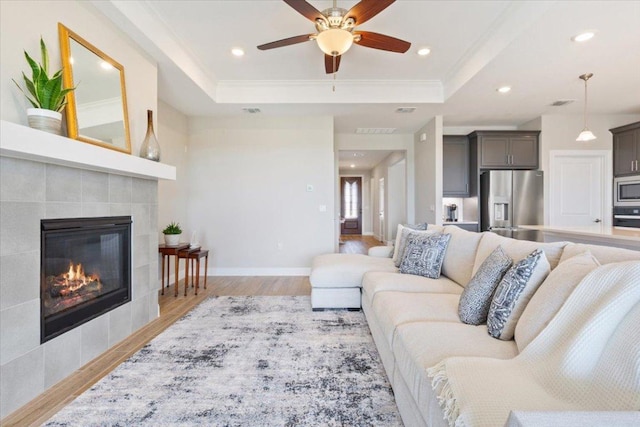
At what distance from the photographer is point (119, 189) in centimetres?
254

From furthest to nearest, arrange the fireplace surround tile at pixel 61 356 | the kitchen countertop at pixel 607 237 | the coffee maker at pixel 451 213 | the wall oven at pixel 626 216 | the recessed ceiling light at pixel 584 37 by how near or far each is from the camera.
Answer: the coffee maker at pixel 451 213
the wall oven at pixel 626 216
the recessed ceiling light at pixel 584 37
the kitchen countertop at pixel 607 237
the fireplace surround tile at pixel 61 356

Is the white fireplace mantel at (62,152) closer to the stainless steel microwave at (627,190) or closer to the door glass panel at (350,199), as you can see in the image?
the stainless steel microwave at (627,190)

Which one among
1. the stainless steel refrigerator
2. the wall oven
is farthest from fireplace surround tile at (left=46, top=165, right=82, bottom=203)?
the wall oven

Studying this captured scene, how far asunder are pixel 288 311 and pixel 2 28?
2920mm

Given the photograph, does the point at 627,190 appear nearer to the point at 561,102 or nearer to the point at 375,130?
the point at 561,102

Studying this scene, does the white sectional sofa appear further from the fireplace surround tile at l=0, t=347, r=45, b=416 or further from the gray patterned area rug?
the fireplace surround tile at l=0, t=347, r=45, b=416

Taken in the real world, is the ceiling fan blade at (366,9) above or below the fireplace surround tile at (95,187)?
above

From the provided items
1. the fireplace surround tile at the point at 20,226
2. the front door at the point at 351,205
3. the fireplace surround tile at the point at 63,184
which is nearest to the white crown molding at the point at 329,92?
the fireplace surround tile at the point at 63,184

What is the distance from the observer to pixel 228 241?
16.1 ft

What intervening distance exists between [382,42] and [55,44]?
7.73 feet

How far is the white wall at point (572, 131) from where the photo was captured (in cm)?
496

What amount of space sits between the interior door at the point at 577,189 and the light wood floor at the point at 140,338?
14.7ft

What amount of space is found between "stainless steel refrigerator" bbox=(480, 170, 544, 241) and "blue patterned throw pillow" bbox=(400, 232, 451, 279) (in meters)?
2.74

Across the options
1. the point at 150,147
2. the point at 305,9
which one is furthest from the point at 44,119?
the point at 305,9
